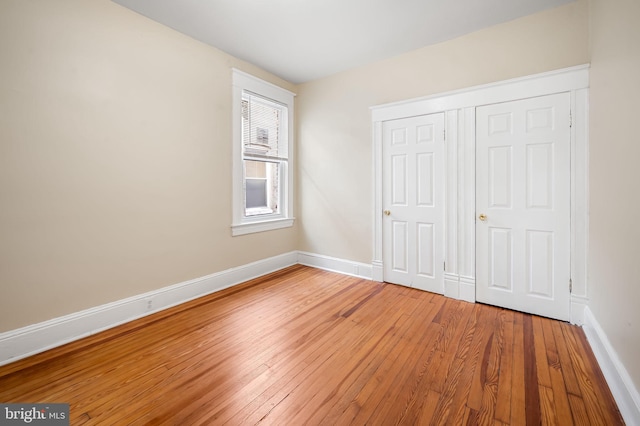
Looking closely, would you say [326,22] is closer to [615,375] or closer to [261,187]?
[261,187]

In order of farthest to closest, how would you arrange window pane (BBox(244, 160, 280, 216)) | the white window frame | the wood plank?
window pane (BBox(244, 160, 280, 216))
the white window frame
the wood plank

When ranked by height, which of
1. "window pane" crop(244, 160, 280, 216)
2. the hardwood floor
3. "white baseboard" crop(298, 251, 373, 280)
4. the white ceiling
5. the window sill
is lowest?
the hardwood floor

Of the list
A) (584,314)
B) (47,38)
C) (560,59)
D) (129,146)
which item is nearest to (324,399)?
(584,314)

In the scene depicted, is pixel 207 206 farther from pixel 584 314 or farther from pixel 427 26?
pixel 584 314

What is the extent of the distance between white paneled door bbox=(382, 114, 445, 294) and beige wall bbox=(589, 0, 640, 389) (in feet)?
4.09

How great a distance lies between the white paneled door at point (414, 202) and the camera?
3195 millimetres

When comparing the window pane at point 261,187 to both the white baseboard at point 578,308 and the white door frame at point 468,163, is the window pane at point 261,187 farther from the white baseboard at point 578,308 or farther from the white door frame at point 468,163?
the white baseboard at point 578,308

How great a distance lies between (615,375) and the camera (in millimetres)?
1626

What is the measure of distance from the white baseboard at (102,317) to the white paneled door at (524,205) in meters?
2.95

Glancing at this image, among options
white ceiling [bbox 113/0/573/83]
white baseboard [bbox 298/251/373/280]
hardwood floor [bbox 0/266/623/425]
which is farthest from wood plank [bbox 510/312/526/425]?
white ceiling [bbox 113/0/573/83]

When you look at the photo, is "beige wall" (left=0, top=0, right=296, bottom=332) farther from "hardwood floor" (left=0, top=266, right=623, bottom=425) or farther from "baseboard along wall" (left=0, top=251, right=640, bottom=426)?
"hardwood floor" (left=0, top=266, right=623, bottom=425)

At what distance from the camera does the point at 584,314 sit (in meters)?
2.41

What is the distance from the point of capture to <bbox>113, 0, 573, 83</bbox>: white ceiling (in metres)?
2.49

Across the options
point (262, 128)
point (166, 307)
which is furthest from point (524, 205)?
point (166, 307)
